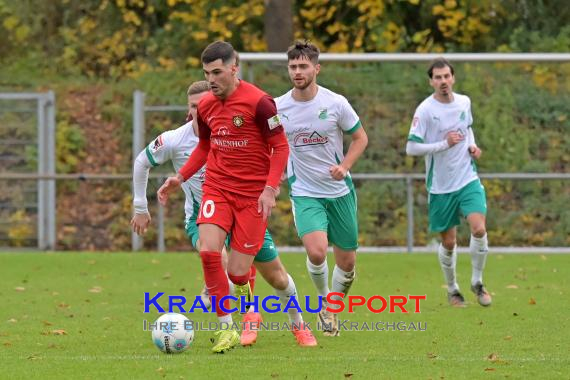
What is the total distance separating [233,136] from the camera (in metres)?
9.22

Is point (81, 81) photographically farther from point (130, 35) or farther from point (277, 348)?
point (277, 348)

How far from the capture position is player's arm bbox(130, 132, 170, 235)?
9672 millimetres

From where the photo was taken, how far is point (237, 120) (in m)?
9.16

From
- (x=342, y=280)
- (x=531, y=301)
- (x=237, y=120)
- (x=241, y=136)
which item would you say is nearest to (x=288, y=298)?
(x=342, y=280)

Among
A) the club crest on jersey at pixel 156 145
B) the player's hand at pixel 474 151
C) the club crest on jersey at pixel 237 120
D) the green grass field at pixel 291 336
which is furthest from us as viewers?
the player's hand at pixel 474 151

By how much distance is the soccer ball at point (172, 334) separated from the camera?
9023 mm

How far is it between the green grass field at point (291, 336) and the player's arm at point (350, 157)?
1.26m

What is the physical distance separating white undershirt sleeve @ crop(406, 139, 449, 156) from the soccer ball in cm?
415

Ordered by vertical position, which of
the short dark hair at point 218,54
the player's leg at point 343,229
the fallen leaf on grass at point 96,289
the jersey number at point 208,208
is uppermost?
the short dark hair at point 218,54

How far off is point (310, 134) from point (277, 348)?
1.74 m

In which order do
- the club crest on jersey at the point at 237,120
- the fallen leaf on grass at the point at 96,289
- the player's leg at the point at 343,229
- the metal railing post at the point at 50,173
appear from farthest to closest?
the metal railing post at the point at 50,173 → the fallen leaf on grass at the point at 96,289 → the player's leg at the point at 343,229 → the club crest on jersey at the point at 237,120

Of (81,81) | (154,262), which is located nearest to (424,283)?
(154,262)

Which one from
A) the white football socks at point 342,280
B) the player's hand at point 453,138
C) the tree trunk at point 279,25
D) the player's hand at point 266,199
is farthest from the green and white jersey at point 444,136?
the tree trunk at point 279,25

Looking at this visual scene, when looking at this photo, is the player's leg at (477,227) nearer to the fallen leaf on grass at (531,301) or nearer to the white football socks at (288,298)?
the fallen leaf on grass at (531,301)
